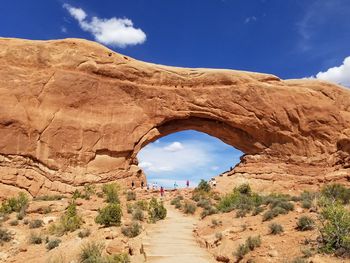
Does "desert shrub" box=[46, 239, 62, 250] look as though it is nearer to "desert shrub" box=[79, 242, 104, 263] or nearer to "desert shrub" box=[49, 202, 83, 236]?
"desert shrub" box=[49, 202, 83, 236]

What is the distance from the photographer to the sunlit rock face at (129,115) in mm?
25250

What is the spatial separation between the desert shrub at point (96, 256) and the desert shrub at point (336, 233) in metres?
4.93

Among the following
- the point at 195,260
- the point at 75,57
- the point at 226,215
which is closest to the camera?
the point at 195,260

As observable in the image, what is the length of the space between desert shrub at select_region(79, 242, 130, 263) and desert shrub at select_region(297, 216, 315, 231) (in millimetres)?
4794

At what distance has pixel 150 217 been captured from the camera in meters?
17.5

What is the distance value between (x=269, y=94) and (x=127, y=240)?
69.7 ft

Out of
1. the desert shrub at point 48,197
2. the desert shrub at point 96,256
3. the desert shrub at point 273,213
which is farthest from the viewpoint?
the desert shrub at point 48,197

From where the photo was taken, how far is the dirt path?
10.6 meters

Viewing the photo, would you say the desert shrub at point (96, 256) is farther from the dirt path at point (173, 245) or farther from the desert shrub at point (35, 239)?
the desert shrub at point (35, 239)

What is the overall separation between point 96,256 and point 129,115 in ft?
62.6

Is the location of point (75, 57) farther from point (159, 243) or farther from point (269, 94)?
point (159, 243)

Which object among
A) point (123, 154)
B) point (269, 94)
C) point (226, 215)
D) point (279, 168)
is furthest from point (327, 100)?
point (226, 215)

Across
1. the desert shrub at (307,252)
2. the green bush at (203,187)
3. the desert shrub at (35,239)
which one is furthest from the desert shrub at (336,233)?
the green bush at (203,187)

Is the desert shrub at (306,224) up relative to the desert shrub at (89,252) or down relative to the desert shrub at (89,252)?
up
